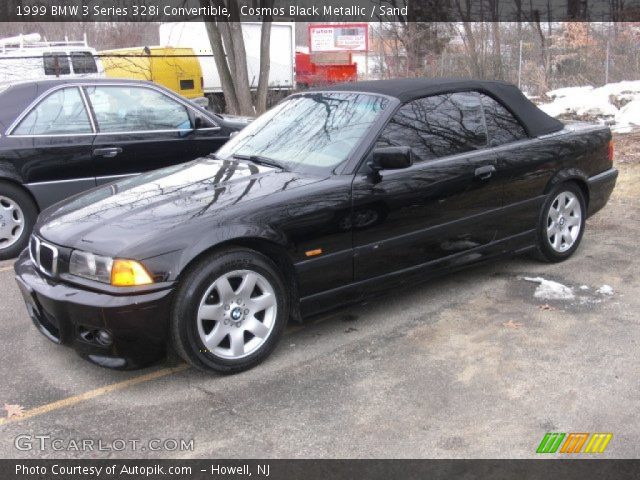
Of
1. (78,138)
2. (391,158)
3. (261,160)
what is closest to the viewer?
(391,158)

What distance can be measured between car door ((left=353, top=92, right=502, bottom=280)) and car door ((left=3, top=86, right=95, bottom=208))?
354cm

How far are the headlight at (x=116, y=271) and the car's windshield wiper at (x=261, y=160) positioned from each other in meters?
1.30

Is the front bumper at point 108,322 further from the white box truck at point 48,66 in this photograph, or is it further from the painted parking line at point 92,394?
the white box truck at point 48,66

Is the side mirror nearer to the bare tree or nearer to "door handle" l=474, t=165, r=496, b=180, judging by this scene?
"door handle" l=474, t=165, r=496, b=180

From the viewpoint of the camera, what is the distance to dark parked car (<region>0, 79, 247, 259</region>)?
6.18 metres

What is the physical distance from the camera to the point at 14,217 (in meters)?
6.21

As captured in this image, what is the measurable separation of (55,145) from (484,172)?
4133 mm

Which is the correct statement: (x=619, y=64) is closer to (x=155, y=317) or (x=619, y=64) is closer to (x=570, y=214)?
(x=570, y=214)

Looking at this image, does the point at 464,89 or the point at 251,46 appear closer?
the point at 464,89

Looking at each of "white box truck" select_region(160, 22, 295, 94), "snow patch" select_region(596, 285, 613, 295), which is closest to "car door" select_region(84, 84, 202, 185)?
"snow patch" select_region(596, 285, 613, 295)

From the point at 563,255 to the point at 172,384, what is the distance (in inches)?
137

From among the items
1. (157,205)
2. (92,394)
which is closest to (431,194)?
(157,205)

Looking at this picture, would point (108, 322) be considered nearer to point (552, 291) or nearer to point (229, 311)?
point (229, 311)

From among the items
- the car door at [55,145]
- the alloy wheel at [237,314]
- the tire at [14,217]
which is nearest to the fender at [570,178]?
the alloy wheel at [237,314]
